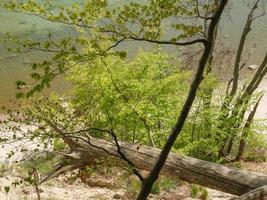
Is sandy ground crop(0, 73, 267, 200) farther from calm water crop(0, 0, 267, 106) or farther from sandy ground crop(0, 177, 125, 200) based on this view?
calm water crop(0, 0, 267, 106)

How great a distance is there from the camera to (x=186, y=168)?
28.6ft

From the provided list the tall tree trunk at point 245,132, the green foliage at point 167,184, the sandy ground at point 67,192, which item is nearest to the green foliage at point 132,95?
the green foliage at point 167,184

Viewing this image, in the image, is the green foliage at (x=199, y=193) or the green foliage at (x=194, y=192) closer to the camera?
the green foliage at (x=199, y=193)

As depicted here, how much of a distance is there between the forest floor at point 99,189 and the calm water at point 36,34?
812cm

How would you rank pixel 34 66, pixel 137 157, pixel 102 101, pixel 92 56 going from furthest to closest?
1. pixel 102 101
2. pixel 137 157
3. pixel 92 56
4. pixel 34 66

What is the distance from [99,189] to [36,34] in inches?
569

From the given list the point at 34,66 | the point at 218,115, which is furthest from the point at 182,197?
the point at 34,66

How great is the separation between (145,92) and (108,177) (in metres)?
2.41

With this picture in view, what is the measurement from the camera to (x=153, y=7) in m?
4.75

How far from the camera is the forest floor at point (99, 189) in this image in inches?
423

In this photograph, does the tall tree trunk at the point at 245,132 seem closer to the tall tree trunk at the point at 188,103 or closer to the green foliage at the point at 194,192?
the green foliage at the point at 194,192

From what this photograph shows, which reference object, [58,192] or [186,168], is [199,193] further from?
[58,192]

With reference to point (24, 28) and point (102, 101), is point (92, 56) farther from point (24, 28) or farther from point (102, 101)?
point (24, 28)

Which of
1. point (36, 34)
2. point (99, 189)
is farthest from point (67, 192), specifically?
point (36, 34)
